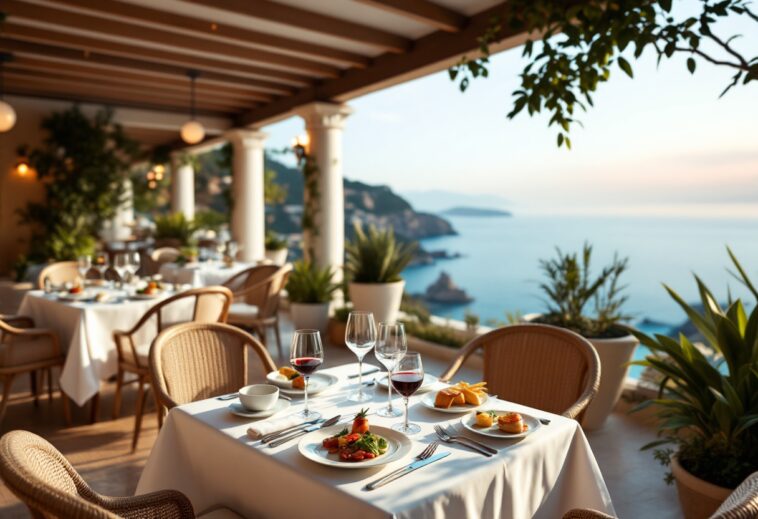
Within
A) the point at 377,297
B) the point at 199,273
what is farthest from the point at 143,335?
the point at 377,297

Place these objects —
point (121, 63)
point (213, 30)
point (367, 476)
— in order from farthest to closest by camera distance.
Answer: point (121, 63) < point (213, 30) < point (367, 476)

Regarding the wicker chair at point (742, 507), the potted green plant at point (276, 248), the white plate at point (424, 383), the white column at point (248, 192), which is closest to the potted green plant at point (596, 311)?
the white plate at point (424, 383)

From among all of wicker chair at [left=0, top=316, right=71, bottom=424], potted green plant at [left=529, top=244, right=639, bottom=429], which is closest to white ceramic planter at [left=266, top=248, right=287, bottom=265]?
wicker chair at [left=0, top=316, right=71, bottom=424]

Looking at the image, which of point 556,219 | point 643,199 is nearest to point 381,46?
point 643,199

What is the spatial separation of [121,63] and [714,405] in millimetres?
6382

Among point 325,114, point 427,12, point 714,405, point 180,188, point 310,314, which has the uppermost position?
point 427,12

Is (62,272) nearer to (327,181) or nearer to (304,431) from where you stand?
(327,181)

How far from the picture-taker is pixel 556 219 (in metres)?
10.9

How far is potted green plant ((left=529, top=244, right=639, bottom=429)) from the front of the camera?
11.7 feet

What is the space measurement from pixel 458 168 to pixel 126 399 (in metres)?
16.5

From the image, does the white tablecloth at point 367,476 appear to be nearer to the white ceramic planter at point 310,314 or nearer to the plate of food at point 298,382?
the plate of food at point 298,382

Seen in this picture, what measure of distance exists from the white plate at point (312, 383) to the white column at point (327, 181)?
505 centimetres

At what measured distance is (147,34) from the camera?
5.32m

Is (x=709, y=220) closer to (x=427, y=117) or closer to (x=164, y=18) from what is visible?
(x=164, y=18)
